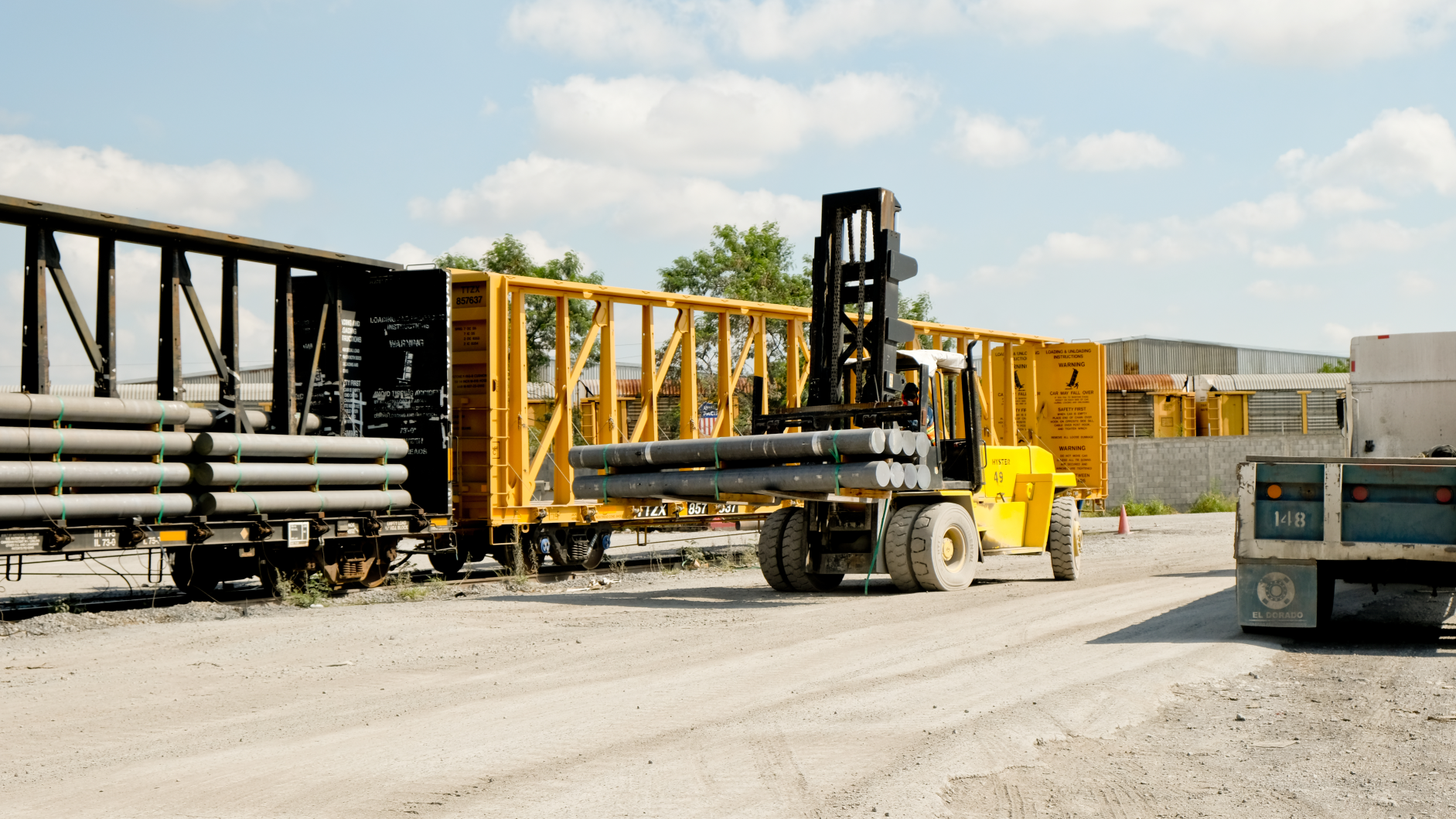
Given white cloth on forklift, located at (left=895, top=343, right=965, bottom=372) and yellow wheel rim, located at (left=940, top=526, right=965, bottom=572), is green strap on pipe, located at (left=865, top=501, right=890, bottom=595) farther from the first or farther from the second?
white cloth on forklift, located at (left=895, top=343, right=965, bottom=372)

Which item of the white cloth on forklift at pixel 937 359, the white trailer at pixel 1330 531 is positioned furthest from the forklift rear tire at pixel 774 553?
the white trailer at pixel 1330 531

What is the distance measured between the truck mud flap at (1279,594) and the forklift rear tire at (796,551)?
5.39 meters

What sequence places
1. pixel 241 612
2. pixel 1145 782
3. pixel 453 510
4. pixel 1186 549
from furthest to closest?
pixel 1186 549, pixel 453 510, pixel 241 612, pixel 1145 782

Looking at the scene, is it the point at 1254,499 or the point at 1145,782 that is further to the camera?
the point at 1254,499

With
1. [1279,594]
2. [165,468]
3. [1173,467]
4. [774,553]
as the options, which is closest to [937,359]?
[774,553]

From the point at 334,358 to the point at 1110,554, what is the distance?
12.1m

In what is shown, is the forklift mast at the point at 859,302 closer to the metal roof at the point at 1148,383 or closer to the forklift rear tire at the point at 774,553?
the forklift rear tire at the point at 774,553

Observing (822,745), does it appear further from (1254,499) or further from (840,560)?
(840,560)

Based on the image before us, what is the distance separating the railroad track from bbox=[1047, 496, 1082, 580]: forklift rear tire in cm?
523

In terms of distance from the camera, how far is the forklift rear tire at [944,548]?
1349 centimetres

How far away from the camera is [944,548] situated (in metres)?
14.0

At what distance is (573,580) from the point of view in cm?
1580

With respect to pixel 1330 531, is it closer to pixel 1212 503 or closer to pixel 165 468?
pixel 165 468

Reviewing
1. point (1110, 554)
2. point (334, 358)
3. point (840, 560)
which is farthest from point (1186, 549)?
point (334, 358)
